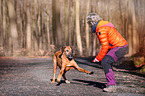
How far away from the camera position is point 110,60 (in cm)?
409

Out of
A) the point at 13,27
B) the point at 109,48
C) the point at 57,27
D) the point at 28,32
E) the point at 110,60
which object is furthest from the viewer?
the point at 57,27

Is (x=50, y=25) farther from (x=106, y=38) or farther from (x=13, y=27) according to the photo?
Result: (x=106, y=38)

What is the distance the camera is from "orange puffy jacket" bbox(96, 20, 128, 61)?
4086 mm

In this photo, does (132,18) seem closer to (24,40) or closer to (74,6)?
(74,6)

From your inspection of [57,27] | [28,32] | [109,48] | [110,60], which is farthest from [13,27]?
[110,60]

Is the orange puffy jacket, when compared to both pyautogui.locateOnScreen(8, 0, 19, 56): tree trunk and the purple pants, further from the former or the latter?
pyautogui.locateOnScreen(8, 0, 19, 56): tree trunk

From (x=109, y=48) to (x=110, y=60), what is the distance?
31 centimetres

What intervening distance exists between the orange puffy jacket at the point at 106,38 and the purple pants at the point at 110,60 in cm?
10

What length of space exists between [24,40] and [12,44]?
90 cm

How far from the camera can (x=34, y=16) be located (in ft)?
47.3

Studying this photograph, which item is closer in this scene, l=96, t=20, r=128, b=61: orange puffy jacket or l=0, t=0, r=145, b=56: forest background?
l=96, t=20, r=128, b=61: orange puffy jacket

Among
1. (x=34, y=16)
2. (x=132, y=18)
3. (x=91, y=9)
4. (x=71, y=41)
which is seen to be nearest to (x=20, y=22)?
(x=34, y=16)

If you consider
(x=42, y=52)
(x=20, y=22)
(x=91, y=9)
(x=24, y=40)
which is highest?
(x=91, y=9)

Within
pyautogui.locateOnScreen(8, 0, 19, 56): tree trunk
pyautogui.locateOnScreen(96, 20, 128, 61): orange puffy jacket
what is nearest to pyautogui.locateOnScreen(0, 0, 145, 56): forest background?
pyautogui.locateOnScreen(8, 0, 19, 56): tree trunk
